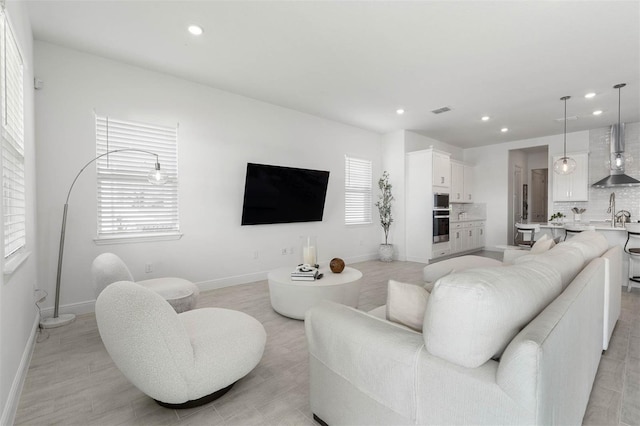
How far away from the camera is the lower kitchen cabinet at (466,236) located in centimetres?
697

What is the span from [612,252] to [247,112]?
14.9ft

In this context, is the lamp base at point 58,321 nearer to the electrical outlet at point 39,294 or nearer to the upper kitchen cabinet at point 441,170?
the electrical outlet at point 39,294

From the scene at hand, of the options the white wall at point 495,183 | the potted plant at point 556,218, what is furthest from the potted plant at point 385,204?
the white wall at point 495,183

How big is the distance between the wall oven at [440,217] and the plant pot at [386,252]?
3.02ft

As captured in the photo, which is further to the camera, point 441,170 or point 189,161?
point 441,170

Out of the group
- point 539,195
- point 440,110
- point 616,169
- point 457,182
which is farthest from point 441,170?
point 539,195

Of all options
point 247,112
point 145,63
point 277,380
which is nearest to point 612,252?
point 277,380

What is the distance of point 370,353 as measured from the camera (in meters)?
1.22

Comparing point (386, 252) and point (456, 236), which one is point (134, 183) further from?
point (456, 236)

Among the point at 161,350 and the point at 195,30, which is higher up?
the point at 195,30

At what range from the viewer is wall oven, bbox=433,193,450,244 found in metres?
6.27

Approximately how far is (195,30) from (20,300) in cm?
263

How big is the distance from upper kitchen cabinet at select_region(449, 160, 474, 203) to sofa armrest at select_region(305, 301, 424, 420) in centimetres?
642

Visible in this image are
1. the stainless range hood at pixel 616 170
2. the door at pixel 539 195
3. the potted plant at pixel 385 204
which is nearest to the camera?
the stainless range hood at pixel 616 170
